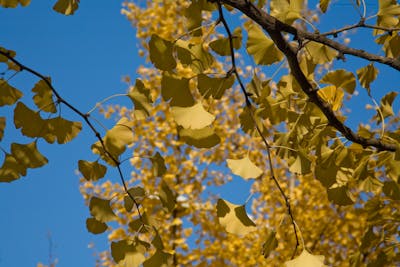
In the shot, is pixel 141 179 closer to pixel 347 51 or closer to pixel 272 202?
pixel 272 202

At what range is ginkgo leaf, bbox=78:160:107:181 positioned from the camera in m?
0.94

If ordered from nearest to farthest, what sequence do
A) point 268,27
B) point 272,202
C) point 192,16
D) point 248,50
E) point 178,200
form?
point 268,27 → point 248,50 → point 192,16 → point 178,200 → point 272,202

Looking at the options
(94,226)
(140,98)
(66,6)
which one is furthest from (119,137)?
(66,6)

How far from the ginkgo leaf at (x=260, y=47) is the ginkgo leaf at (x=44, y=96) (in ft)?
1.27

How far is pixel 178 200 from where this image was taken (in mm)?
3213

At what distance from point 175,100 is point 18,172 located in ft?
1.15

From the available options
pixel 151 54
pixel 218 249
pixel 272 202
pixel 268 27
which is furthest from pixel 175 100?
pixel 272 202

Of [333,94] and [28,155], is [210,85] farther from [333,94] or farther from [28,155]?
[28,155]

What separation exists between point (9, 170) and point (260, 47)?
1.73 ft

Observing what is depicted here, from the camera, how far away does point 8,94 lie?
947 millimetres

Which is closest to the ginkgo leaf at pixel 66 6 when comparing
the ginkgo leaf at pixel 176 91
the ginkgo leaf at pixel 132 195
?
the ginkgo leaf at pixel 176 91

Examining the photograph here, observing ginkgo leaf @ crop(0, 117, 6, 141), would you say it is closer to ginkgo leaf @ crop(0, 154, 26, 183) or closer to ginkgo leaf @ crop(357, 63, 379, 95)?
ginkgo leaf @ crop(0, 154, 26, 183)

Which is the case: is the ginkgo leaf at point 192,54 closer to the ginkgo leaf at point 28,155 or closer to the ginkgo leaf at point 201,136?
the ginkgo leaf at point 201,136

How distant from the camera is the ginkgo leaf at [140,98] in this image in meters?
0.89
